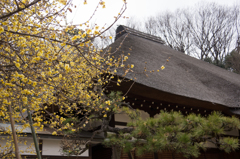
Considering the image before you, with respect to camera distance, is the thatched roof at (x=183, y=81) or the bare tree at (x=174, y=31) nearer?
the thatched roof at (x=183, y=81)

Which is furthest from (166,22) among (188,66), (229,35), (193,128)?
(193,128)

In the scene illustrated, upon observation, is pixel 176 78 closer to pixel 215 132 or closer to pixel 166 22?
pixel 215 132

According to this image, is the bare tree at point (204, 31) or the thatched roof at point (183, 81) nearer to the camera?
the thatched roof at point (183, 81)

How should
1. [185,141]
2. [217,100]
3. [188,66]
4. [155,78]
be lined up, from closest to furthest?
[185,141]
[155,78]
[217,100]
[188,66]

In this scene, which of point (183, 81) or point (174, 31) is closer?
point (183, 81)

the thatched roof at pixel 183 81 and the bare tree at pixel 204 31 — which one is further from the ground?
the bare tree at pixel 204 31

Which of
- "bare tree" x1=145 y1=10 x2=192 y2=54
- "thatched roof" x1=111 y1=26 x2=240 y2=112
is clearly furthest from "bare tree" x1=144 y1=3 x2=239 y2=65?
"thatched roof" x1=111 y1=26 x2=240 y2=112

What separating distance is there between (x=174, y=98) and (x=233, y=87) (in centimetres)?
223

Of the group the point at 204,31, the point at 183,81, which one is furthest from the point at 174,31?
the point at 183,81

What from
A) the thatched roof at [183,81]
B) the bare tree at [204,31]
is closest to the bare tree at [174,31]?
the bare tree at [204,31]

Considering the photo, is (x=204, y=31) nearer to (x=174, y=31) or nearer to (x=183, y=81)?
(x=174, y=31)

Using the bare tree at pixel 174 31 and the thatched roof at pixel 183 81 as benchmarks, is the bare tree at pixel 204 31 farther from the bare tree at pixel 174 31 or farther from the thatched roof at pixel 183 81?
the thatched roof at pixel 183 81

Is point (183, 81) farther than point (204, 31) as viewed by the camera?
No

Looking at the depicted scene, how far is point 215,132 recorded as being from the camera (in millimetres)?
2568
